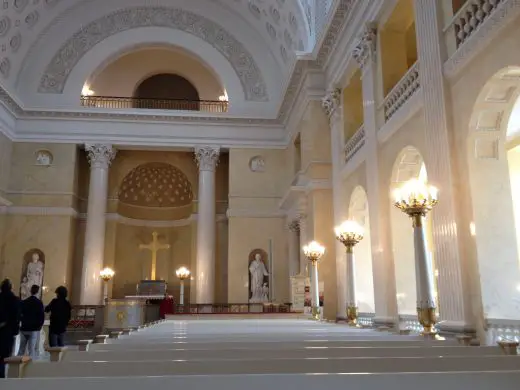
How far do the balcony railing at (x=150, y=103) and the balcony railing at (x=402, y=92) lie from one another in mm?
11042

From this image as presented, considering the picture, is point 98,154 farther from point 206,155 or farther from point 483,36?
point 483,36

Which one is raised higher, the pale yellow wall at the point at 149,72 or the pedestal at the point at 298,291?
the pale yellow wall at the point at 149,72

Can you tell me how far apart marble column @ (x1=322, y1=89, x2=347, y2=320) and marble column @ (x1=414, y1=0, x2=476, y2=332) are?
542 cm

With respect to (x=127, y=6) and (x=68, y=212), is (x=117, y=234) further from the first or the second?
(x=127, y=6)

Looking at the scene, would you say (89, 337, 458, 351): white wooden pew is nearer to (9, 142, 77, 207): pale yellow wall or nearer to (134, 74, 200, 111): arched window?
(9, 142, 77, 207): pale yellow wall

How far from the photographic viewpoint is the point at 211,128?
2011 cm

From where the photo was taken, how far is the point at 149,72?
22.9 metres

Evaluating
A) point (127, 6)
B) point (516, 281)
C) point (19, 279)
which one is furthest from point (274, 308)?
point (127, 6)

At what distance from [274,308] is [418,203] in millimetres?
11248

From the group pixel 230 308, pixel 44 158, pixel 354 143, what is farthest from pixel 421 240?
pixel 44 158

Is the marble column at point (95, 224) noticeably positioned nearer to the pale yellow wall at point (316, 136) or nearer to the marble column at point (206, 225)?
the marble column at point (206, 225)

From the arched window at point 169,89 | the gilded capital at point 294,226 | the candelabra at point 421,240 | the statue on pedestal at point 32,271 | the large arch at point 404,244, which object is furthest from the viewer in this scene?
the arched window at point 169,89

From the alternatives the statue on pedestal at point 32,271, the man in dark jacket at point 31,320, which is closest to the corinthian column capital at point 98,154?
the statue on pedestal at point 32,271

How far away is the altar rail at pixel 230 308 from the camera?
55.5 feet
